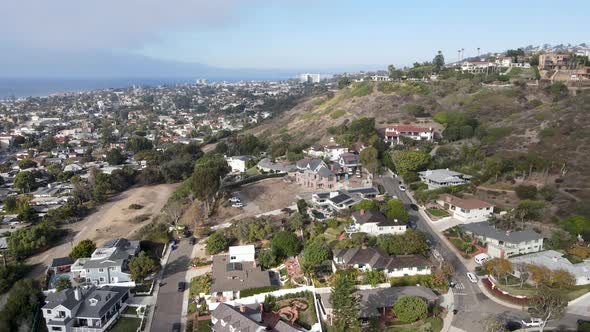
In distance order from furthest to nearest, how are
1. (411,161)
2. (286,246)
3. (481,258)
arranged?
(411,161) < (286,246) < (481,258)

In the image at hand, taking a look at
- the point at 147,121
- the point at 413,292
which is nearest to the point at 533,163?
the point at 413,292

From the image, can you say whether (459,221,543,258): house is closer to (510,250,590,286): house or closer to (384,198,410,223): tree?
(510,250,590,286): house

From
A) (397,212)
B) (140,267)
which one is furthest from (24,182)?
(397,212)

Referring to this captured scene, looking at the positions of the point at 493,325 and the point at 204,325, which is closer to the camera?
the point at 493,325

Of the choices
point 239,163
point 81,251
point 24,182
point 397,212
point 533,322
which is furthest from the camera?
point 239,163

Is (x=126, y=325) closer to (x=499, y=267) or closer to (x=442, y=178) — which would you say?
(x=499, y=267)

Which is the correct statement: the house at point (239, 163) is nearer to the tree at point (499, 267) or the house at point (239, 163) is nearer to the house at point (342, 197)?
the house at point (342, 197)

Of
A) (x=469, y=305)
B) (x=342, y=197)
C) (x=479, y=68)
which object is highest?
(x=479, y=68)
